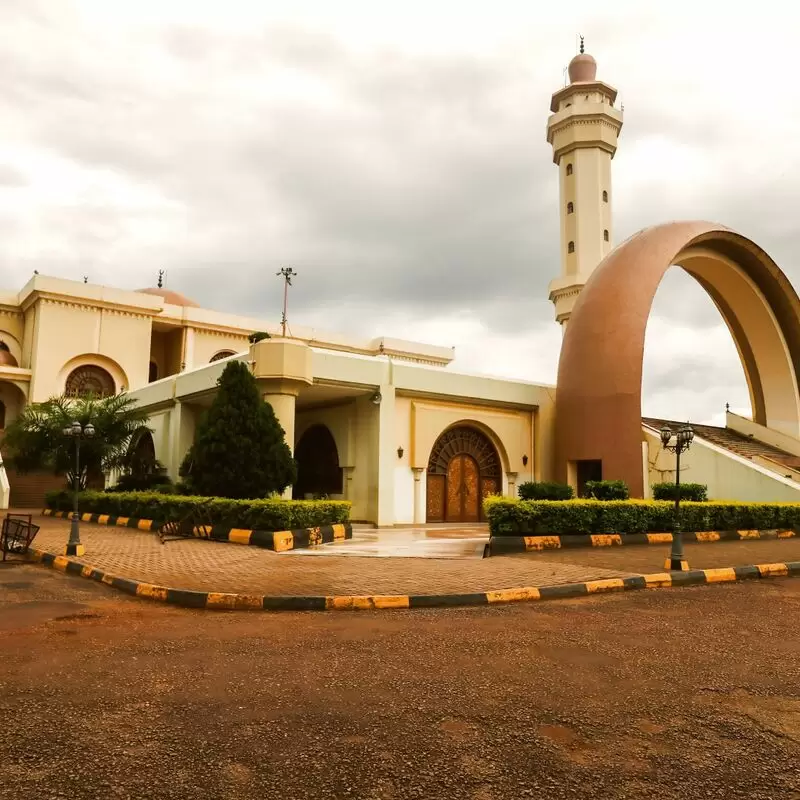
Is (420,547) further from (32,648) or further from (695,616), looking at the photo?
(32,648)

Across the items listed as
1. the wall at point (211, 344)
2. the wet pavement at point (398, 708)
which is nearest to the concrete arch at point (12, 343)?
the wall at point (211, 344)

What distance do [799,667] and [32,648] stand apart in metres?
5.85

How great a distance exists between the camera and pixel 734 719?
3.95 meters

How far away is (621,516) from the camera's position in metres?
13.6

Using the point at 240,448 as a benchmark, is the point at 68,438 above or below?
above

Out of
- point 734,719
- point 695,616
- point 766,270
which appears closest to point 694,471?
point 766,270

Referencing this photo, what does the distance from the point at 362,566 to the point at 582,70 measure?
33454 mm

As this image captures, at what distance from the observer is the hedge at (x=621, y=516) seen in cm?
1226

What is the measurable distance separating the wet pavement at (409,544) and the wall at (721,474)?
6211 millimetres

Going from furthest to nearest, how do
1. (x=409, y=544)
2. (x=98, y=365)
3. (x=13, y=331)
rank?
(x=13, y=331) → (x=98, y=365) → (x=409, y=544)

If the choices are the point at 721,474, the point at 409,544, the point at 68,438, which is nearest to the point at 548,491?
the point at 409,544

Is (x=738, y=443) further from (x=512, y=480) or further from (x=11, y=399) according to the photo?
(x=11, y=399)

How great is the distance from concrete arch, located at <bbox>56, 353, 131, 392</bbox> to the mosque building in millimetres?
174

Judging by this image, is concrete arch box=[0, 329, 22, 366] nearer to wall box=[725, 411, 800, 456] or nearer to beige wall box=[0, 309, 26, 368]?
beige wall box=[0, 309, 26, 368]
